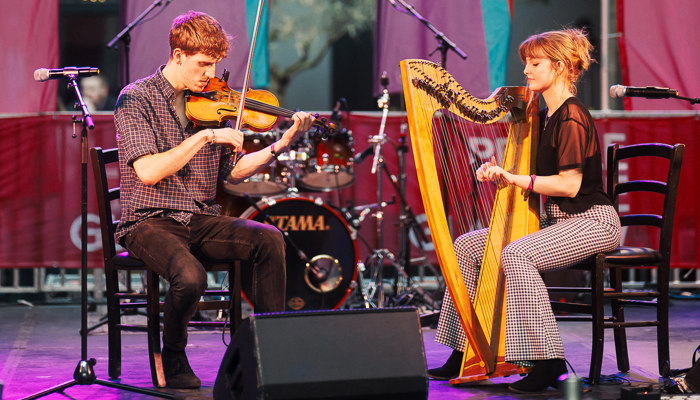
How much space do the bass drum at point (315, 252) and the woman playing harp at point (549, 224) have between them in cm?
185

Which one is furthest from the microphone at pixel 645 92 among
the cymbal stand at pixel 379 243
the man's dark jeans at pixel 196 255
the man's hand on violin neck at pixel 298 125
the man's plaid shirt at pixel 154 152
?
the cymbal stand at pixel 379 243

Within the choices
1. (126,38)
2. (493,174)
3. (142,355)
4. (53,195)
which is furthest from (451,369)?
(53,195)

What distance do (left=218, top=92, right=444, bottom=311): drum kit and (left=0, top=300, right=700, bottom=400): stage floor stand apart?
76 cm

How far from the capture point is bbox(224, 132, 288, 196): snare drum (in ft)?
16.5

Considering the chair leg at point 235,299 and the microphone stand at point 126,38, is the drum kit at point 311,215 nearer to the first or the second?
the microphone stand at point 126,38

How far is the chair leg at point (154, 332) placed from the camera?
3148mm

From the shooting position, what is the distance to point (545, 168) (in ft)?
10.8

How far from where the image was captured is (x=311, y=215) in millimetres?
5156

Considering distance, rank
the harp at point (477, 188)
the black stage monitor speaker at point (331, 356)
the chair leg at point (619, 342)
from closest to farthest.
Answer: the black stage monitor speaker at point (331, 356) < the harp at point (477, 188) < the chair leg at point (619, 342)

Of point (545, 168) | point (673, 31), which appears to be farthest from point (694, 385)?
point (673, 31)

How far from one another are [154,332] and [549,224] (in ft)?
5.56

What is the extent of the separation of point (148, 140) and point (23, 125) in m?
3.03

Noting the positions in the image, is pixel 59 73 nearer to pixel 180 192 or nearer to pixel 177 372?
pixel 180 192

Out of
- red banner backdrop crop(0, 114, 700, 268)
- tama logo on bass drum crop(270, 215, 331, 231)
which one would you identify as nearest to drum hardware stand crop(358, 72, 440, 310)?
red banner backdrop crop(0, 114, 700, 268)
